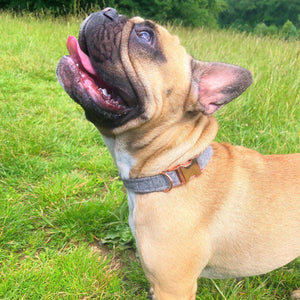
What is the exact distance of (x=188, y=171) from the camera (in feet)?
6.44

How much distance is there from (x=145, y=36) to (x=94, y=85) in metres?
0.47

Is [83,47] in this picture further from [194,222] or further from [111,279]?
[111,279]

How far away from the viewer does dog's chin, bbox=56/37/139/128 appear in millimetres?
1895

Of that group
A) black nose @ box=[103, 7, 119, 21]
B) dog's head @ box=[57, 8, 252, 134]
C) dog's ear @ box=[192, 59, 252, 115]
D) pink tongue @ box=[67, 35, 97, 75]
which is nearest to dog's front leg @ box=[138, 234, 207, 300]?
dog's head @ box=[57, 8, 252, 134]

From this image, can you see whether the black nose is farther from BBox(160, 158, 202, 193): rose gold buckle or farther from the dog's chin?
BBox(160, 158, 202, 193): rose gold buckle

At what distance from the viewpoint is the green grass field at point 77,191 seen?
2.32 meters

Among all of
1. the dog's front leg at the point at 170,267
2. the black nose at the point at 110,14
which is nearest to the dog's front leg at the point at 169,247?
the dog's front leg at the point at 170,267

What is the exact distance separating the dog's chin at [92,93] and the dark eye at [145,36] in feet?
1.23

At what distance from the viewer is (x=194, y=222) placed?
1924 mm

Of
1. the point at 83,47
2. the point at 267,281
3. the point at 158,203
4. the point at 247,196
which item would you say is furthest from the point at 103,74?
the point at 267,281

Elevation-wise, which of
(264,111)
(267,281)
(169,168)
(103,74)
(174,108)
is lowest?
(267,281)

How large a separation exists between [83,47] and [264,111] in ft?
9.37

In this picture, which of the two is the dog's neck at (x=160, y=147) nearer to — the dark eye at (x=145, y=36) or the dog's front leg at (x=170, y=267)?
the dog's front leg at (x=170, y=267)

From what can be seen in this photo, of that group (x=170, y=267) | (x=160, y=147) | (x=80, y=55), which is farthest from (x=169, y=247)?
(x=80, y=55)
